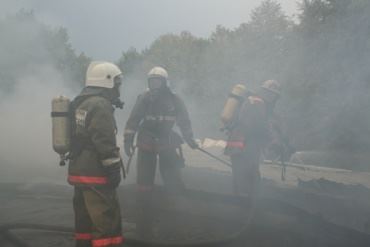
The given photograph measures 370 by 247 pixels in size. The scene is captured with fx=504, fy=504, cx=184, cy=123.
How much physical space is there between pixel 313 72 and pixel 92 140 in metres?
12.5

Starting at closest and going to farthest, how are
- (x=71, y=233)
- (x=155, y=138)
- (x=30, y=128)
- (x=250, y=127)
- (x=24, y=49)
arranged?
(x=71, y=233)
(x=250, y=127)
(x=155, y=138)
(x=30, y=128)
(x=24, y=49)

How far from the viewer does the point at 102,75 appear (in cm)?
462

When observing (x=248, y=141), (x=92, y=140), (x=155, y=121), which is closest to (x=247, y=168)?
(x=248, y=141)

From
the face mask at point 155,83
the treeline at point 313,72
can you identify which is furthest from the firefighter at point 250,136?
the treeline at point 313,72

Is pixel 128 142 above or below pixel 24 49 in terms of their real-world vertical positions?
below

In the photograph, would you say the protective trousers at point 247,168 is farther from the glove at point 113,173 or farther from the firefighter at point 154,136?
the glove at point 113,173

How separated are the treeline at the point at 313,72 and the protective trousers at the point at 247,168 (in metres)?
7.31

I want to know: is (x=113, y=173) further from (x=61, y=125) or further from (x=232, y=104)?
(x=232, y=104)

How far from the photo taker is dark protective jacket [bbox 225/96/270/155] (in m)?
6.57

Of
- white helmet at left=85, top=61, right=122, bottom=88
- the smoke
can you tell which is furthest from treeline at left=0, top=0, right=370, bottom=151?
white helmet at left=85, top=61, right=122, bottom=88

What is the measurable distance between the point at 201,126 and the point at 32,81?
325 inches

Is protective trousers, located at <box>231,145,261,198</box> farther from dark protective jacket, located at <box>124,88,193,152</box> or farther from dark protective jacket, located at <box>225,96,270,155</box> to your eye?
dark protective jacket, located at <box>124,88,193,152</box>

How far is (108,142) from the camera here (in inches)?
170

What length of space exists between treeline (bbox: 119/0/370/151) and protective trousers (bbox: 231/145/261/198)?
7.31 meters
